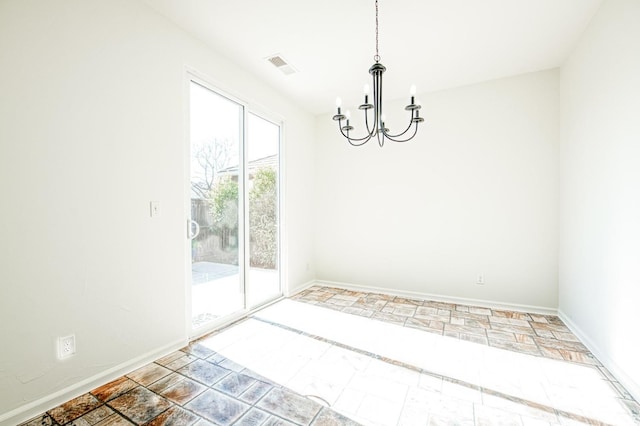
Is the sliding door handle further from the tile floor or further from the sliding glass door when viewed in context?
the tile floor

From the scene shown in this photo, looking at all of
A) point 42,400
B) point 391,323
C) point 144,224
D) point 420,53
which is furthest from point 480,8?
point 42,400

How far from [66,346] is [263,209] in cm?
226

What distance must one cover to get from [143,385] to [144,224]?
44.4 inches

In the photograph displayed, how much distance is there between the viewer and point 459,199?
365 cm

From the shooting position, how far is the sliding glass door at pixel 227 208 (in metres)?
2.70

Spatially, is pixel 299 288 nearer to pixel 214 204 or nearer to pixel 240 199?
pixel 240 199

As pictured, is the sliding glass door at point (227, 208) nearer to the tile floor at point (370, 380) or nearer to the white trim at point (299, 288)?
the white trim at point (299, 288)

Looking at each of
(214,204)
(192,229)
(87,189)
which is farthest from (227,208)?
(87,189)

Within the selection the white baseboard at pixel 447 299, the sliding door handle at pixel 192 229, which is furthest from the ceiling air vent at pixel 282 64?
the white baseboard at pixel 447 299

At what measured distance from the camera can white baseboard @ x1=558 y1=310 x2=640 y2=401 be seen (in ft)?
5.98

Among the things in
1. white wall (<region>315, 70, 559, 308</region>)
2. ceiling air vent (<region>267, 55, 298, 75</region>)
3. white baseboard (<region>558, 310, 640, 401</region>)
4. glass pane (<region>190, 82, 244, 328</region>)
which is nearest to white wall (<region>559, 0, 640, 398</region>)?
white baseboard (<region>558, 310, 640, 401</region>)

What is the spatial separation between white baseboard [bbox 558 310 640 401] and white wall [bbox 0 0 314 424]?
10.7 ft

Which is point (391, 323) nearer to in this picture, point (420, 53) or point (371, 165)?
point (371, 165)

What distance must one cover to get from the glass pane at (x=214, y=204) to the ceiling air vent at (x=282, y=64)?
620 mm
